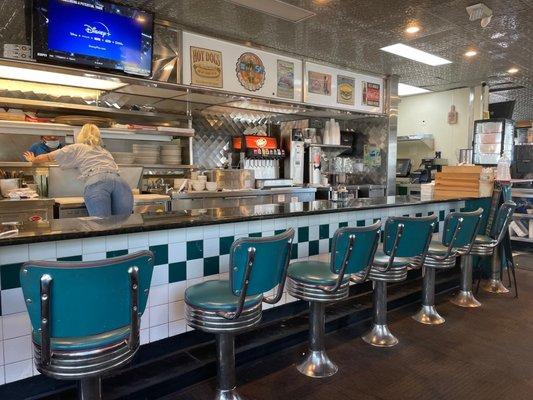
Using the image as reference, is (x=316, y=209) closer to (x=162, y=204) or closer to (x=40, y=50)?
(x=162, y=204)

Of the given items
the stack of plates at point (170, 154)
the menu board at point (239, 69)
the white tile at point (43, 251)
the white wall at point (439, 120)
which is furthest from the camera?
the white wall at point (439, 120)

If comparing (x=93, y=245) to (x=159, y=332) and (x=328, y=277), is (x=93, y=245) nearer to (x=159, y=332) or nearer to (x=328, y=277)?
(x=159, y=332)

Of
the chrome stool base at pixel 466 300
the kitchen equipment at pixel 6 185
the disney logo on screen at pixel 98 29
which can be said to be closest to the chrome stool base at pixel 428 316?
the chrome stool base at pixel 466 300

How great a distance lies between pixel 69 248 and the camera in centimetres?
207

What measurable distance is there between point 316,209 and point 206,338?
1180mm

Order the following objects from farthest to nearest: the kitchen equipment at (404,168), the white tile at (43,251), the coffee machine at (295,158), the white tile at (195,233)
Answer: the kitchen equipment at (404,168), the coffee machine at (295,158), the white tile at (195,233), the white tile at (43,251)

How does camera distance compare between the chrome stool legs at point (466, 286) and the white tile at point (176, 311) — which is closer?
the white tile at point (176, 311)

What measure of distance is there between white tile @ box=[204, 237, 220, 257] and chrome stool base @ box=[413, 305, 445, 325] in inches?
78.9

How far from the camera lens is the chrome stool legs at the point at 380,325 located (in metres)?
3.07

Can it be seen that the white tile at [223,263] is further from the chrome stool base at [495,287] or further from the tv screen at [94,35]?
the chrome stool base at [495,287]

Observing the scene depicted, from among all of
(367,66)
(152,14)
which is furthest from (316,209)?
(367,66)

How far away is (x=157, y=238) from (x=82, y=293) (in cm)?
93

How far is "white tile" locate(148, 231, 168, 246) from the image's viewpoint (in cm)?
235

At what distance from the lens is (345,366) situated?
2.73 meters
